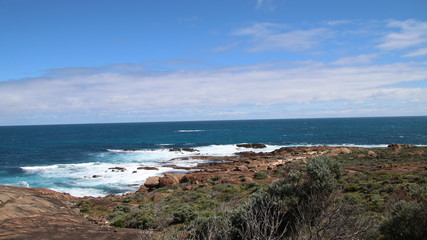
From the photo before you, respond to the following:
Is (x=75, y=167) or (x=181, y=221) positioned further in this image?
(x=75, y=167)

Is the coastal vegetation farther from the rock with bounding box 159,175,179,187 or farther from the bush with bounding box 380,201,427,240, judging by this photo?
the rock with bounding box 159,175,179,187

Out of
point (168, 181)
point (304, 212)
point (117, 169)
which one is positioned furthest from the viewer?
point (117, 169)

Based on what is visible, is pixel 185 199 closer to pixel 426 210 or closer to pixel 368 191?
pixel 368 191

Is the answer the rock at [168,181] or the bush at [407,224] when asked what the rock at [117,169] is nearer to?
the rock at [168,181]

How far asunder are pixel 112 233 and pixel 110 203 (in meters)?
11.0

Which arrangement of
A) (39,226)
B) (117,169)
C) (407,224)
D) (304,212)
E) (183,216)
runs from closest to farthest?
(407,224)
(304,212)
(39,226)
(183,216)
(117,169)

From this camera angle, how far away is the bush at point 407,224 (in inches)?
297

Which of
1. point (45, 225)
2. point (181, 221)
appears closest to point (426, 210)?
point (181, 221)

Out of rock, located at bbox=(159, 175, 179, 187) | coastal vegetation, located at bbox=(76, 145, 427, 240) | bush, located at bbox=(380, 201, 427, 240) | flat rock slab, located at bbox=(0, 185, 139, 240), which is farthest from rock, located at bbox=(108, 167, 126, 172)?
bush, located at bbox=(380, 201, 427, 240)

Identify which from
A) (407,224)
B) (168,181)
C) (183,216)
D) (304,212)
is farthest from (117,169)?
(407,224)

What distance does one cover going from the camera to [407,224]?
7.83m

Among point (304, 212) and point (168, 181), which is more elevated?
point (304, 212)

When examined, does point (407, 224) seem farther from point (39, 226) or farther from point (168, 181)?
point (168, 181)

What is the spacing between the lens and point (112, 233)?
11.3 metres
